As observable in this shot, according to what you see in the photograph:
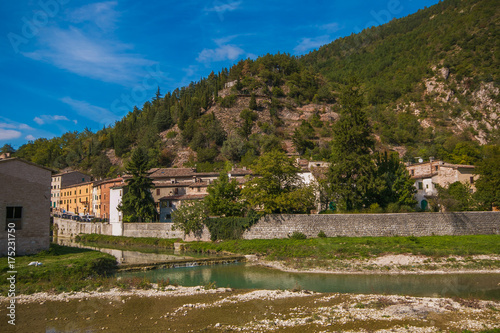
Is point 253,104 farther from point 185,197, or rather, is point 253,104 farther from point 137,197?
point 137,197

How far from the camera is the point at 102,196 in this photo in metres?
68.2

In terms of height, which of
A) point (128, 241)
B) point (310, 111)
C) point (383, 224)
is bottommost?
point (128, 241)

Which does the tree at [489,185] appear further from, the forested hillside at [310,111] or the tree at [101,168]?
the tree at [101,168]

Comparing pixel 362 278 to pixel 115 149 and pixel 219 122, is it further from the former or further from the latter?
pixel 115 149

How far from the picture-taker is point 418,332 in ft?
46.9

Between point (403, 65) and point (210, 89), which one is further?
point (403, 65)

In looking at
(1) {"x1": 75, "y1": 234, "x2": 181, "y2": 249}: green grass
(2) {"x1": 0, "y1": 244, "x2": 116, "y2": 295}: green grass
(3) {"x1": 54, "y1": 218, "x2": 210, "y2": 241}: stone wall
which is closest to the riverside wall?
(3) {"x1": 54, "y1": 218, "x2": 210, "y2": 241}: stone wall

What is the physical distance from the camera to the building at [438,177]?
48.6 metres

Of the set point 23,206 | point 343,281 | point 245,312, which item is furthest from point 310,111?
point 245,312

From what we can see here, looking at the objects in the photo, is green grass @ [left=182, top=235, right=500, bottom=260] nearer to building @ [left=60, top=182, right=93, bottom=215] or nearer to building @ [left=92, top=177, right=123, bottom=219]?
building @ [left=92, top=177, right=123, bottom=219]

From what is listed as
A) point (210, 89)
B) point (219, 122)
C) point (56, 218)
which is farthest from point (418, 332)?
point (210, 89)

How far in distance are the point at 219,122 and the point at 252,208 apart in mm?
75807

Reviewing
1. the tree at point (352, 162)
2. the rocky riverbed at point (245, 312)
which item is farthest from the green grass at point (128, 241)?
the rocky riverbed at point (245, 312)

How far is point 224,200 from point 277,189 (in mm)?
6900
